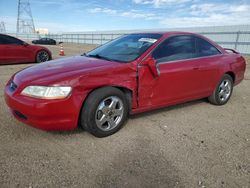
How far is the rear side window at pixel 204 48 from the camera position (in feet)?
14.8

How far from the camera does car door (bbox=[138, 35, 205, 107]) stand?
3668 mm

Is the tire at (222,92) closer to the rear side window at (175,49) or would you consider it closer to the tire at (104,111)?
the rear side window at (175,49)

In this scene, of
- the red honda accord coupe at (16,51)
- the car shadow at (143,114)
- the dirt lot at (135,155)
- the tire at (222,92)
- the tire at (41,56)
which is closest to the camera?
the dirt lot at (135,155)

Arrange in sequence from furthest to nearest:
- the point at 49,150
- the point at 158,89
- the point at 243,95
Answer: the point at 243,95
the point at 158,89
the point at 49,150

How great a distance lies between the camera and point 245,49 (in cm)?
1900

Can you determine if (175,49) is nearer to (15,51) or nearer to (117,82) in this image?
(117,82)

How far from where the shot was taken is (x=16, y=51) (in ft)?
32.3

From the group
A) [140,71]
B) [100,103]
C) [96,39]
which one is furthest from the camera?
[96,39]

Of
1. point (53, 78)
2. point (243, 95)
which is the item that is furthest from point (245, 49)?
point (53, 78)

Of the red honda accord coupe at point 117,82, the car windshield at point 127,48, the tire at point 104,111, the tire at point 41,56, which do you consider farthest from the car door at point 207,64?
the tire at point 41,56

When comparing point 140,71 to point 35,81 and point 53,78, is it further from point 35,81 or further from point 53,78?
point 35,81

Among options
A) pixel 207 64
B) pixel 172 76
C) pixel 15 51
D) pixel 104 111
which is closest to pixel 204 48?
pixel 207 64

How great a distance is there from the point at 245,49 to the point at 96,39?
26510 mm

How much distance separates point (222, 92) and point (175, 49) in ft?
5.50
